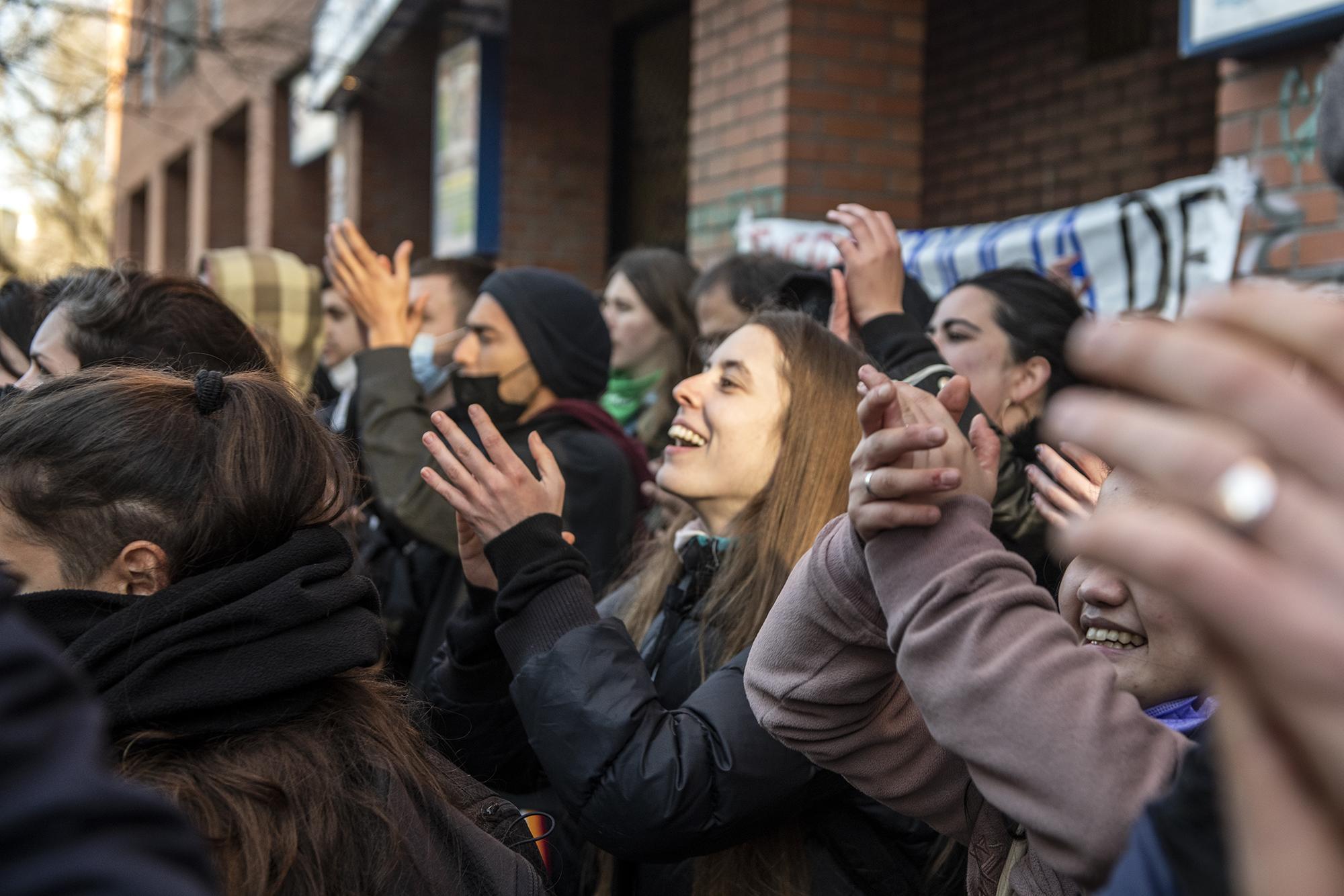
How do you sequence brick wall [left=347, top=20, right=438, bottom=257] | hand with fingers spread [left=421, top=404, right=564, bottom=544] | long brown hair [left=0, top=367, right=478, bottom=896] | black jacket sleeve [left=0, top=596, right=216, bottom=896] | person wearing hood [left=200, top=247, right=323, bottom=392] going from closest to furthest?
1. black jacket sleeve [left=0, top=596, right=216, bottom=896]
2. long brown hair [left=0, top=367, right=478, bottom=896]
3. hand with fingers spread [left=421, top=404, right=564, bottom=544]
4. person wearing hood [left=200, top=247, right=323, bottom=392]
5. brick wall [left=347, top=20, right=438, bottom=257]

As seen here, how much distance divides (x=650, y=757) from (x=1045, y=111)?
18.7ft

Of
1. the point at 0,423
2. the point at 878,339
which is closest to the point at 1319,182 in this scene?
the point at 878,339

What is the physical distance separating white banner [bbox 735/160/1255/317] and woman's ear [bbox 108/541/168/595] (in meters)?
2.72

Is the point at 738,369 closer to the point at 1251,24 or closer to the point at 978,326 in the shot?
the point at 978,326

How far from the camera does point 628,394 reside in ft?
15.3

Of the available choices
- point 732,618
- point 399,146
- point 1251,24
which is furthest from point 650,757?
point 399,146

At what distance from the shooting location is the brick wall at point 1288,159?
3266 millimetres

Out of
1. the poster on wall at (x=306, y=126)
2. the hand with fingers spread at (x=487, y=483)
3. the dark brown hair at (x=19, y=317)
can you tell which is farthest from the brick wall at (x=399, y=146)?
the hand with fingers spread at (x=487, y=483)

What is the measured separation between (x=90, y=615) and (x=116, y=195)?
20.5 m

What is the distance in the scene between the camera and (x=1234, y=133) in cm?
352

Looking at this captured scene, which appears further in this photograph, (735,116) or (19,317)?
(735,116)

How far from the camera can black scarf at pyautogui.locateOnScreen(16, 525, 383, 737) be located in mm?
1372

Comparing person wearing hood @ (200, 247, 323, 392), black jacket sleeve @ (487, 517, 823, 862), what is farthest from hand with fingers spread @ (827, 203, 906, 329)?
person wearing hood @ (200, 247, 323, 392)

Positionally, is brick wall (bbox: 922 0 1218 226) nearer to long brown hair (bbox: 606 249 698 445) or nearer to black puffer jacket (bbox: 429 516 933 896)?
long brown hair (bbox: 606 249 698 445)
